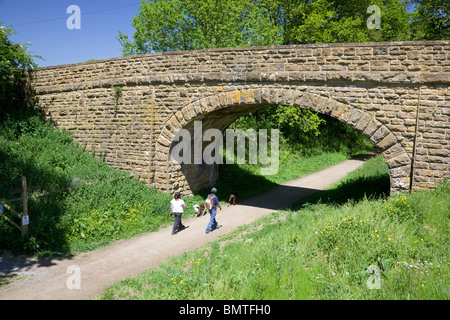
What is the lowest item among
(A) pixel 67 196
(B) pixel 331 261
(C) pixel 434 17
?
(B) pixel 331 261

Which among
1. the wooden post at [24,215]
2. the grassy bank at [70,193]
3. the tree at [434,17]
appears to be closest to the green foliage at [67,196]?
the grassy bank at [70,193]

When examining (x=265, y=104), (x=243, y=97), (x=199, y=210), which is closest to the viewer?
(x=243, y=97)

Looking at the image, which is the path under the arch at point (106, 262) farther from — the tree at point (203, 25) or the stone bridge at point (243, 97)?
the tree at point (203, 25)

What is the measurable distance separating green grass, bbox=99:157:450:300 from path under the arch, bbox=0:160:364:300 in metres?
0.59

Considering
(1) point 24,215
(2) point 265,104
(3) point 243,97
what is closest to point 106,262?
(1) point 24,215

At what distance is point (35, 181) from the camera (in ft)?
28.3

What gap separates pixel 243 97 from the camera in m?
9.16

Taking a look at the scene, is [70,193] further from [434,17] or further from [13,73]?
[434,17]

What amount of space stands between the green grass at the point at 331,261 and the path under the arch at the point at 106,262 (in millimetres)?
594

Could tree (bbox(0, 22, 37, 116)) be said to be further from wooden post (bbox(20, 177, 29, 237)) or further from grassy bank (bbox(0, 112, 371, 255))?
wooden post (bbox(20, 177, 29, 237))

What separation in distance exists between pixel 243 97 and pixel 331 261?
5.23 meters

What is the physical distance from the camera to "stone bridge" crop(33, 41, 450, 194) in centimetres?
758

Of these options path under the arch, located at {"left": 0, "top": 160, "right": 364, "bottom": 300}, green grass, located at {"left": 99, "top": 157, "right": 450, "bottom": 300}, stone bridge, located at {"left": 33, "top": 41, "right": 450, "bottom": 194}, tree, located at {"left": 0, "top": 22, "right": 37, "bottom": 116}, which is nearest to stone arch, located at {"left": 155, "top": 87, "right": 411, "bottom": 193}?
stone bridge, located at {"left": 33, "top": 41, "right": 450, "bottom": 194}

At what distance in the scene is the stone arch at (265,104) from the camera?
7.89 meters
